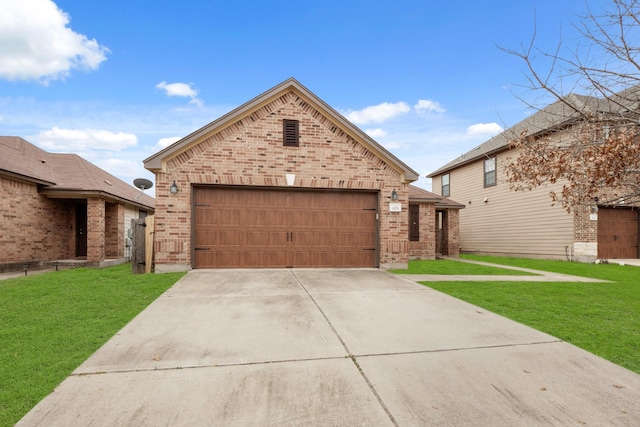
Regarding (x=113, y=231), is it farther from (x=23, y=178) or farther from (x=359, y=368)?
(x=359, y=368)

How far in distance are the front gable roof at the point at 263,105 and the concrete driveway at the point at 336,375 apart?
17.4 feet

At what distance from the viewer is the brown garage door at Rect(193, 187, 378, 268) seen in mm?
8812

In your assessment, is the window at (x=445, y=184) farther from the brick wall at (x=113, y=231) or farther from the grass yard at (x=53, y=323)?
the brick wall at (x=113, y=231)

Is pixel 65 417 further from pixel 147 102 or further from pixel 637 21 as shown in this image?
pixel 147 102

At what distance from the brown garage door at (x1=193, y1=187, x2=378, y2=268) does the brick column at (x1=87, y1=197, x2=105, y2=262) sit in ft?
17.2

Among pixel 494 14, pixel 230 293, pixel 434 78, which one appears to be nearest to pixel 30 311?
pixel 230 293

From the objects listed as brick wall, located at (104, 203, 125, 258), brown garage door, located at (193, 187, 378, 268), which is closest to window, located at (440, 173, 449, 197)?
brown garage door, located at (193, 187, 378, 268)

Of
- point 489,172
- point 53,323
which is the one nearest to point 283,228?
point 53,323

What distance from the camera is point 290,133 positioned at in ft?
30.2

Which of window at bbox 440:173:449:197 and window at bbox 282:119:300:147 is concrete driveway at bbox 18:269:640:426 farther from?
window at bbox 440:173:449:197

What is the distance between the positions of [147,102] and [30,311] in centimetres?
1613

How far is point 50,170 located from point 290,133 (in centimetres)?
1053

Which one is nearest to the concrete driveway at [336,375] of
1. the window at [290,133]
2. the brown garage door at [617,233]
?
the window at [290,133]

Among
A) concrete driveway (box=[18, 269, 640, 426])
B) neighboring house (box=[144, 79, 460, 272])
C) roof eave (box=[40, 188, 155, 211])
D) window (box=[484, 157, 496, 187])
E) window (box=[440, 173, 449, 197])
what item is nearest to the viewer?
concrete driveway (box=[18, 269, 640, 426])
